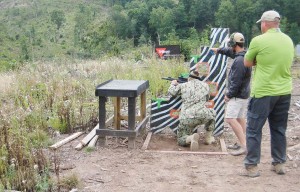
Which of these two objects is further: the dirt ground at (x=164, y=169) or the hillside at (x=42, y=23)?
the hillside at (x=42, y=23)

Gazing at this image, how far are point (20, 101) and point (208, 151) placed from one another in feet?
12.5

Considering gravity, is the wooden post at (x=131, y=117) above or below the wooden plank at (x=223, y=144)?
above

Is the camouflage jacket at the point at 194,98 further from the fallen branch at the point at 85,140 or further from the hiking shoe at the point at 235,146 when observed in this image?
the fallen branch at the point at 85,140

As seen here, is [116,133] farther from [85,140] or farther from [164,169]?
[164,169]

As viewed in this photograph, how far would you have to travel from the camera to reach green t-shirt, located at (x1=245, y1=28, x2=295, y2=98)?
15.1 ft

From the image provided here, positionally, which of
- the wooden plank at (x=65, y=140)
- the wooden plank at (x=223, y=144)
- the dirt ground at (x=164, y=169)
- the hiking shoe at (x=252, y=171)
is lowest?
the wooden plank at (x=223, y=144)

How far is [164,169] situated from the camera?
5.25 meters

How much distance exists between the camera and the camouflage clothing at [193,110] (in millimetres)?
6254

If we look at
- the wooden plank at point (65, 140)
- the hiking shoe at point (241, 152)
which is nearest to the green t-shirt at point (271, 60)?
the hiking shoe at point (241, 152)

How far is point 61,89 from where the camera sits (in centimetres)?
879

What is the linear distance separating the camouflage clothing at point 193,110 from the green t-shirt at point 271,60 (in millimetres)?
1579

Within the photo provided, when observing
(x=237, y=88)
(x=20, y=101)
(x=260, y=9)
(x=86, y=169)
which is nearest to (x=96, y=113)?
(x=20, y=101)

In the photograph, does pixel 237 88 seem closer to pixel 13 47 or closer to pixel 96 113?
pixel 96 113

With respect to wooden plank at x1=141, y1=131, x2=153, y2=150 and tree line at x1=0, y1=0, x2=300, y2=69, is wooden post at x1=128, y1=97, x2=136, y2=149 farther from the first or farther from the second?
tree line at x1=0, y1=0, x2=300, y2=69
